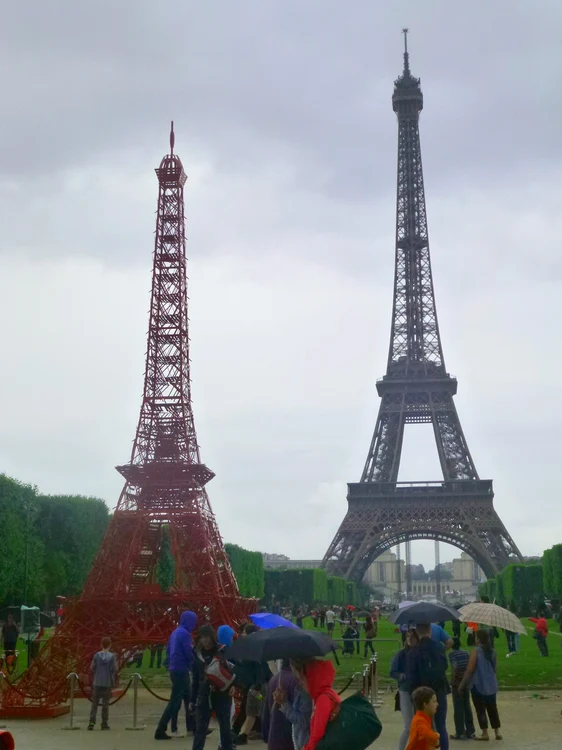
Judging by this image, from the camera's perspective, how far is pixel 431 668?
43.5 ft

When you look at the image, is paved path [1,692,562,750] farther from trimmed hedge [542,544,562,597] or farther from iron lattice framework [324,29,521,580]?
iron lattice framework [324,29,521,580]

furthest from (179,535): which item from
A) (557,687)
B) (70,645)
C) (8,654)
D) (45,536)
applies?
(45,536)

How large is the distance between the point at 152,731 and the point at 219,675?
5.09 metres

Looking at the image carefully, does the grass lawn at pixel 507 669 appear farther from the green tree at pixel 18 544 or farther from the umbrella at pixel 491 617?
the green tree at pixel 18 544

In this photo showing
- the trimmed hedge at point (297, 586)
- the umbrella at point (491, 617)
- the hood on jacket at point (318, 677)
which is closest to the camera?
the hood on jacket at point (318, 677)

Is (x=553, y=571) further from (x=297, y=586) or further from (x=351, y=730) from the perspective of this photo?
(x=351, y=730)

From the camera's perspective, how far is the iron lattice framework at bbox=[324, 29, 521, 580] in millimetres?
84312

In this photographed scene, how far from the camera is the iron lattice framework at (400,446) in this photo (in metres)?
84.3

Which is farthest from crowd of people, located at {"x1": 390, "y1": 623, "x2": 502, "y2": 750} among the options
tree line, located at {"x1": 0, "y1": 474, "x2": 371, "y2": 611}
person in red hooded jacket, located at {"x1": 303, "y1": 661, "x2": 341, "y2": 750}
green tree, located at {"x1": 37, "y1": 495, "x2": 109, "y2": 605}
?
green tree, located at {"x1": 37, "y1": 495, "x2": 109, "y2": 605}

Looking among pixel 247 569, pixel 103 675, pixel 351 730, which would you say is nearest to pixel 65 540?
pixel 247 569

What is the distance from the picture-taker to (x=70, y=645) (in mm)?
22875

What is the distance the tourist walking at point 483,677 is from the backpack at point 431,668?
2297 millimetres

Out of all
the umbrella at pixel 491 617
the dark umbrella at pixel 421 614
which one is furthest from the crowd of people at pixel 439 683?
the umbrella at pixel 491 617

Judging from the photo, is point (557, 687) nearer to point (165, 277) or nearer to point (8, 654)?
point (8, 654)
